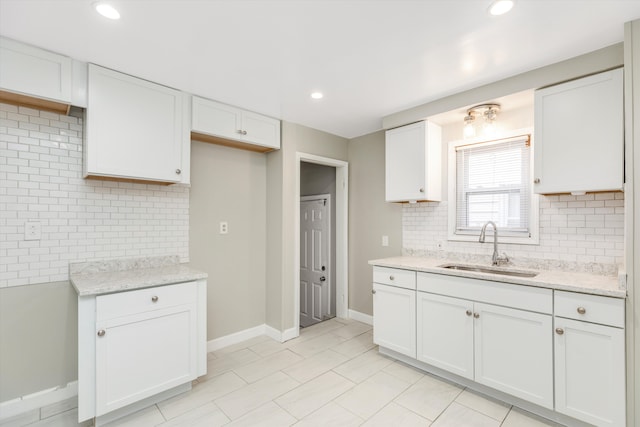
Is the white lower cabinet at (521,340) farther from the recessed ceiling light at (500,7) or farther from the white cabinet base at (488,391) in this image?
the recessed ceiling light at (500,7)

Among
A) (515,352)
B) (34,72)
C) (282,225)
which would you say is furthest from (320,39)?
(515,352)

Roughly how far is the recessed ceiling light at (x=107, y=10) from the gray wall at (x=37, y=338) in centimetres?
184

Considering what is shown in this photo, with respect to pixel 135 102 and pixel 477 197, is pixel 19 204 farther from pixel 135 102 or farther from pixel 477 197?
pixel 477 197

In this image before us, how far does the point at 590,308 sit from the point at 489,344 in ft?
2.17

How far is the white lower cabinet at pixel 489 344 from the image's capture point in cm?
197

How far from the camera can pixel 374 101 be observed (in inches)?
110

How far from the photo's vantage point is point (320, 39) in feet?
6.06

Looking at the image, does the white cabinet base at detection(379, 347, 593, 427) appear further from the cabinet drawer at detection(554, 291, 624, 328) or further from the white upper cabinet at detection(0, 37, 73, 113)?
the white upper cabinet at detection(0, 37, 73, 113)

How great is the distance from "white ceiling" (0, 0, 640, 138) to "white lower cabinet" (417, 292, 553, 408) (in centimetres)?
171

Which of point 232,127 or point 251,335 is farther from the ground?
point 232,127

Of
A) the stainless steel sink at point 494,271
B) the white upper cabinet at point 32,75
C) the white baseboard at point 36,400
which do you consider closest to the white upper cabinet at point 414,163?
the stainless steel sink at point 494,271

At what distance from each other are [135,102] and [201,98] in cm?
55

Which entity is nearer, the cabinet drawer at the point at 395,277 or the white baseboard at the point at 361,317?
the cabinet drawer at the point at 395,277

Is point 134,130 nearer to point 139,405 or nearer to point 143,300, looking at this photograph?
point 143,300
